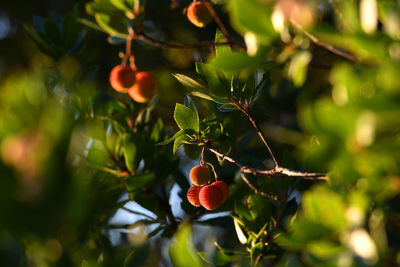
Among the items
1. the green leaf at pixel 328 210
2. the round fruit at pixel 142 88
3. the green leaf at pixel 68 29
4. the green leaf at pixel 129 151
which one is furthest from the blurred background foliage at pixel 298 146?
the green leaf at pixel 68 29

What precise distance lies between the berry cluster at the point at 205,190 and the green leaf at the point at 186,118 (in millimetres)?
165

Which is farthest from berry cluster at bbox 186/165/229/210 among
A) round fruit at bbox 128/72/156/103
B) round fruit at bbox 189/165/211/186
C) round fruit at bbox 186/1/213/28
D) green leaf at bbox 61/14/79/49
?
green leaf at bbox 61/14/79/49

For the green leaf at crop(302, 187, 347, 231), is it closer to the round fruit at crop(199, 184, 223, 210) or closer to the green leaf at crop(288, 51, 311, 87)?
the green leaf at crop(288, 51, 311, 87)

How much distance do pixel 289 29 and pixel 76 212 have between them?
38cm

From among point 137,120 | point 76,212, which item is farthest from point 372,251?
point 137,120

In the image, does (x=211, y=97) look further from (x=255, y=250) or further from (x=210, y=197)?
(x=255, y=250)

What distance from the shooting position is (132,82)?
1296mm

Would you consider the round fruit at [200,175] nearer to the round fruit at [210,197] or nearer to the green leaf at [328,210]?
the round fruit at [210,197]

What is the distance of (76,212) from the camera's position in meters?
0.43

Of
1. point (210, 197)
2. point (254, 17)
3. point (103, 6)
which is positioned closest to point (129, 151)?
point (210, 197)

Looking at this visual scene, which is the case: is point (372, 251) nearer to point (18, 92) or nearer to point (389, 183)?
point (389, 183)

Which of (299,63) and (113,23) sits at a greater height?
(299,63)

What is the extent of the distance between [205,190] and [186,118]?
0.20 meters

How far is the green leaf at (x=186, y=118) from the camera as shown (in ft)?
3.19
